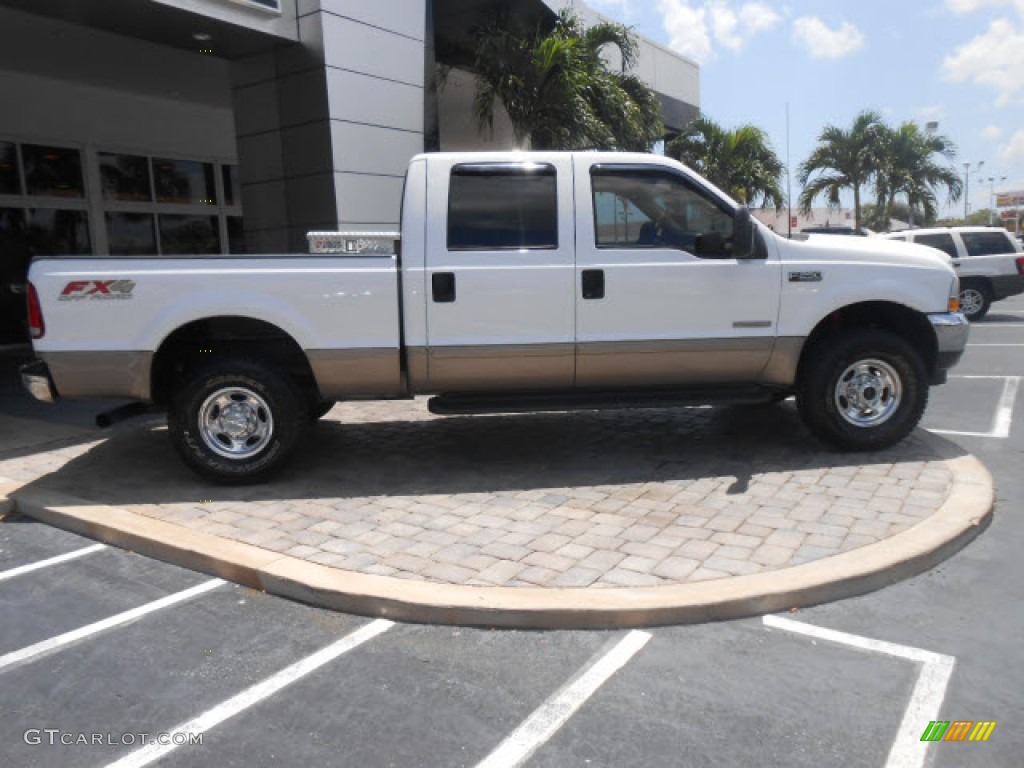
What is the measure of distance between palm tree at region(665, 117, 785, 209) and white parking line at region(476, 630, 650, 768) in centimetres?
1971

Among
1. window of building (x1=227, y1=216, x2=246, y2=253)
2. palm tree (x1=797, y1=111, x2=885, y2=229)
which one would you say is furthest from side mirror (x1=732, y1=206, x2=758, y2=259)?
palm tree (x1=797, y1=111, x2=885, y2=229)

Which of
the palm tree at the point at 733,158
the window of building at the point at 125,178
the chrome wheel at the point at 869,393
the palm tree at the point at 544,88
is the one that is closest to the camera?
the chrome wheel at the point at 869,393

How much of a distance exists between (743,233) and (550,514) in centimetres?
227

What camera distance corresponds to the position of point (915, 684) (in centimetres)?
308

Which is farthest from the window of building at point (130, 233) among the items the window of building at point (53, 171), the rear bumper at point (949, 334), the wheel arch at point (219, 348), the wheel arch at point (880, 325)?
the rear bumper at point (949, 334)

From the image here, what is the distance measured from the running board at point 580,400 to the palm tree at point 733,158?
17004mm

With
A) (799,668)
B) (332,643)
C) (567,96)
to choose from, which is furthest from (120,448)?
(567,96)

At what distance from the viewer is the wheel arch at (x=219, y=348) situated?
5.51 meters

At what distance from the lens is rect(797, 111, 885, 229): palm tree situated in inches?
1160

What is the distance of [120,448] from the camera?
6.80m

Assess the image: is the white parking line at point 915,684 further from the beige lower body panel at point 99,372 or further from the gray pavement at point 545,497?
the beige lower body panel at point 99,372

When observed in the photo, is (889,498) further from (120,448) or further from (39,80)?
(39,80)

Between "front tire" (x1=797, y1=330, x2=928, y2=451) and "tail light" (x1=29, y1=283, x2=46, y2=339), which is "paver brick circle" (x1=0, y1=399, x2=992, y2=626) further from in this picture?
"tail light" (x1=29, y1=283, x2=46, y2=339)

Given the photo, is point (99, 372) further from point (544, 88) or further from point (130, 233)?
point (130, 233)
